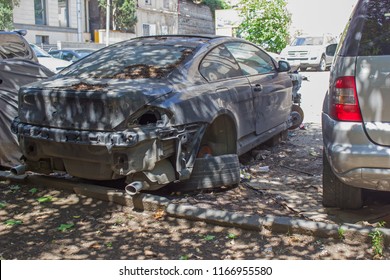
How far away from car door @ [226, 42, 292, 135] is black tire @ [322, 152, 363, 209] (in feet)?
5.58

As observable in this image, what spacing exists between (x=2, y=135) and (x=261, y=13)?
12215 mm

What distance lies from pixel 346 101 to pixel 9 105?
4074 mm

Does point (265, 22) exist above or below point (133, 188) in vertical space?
above

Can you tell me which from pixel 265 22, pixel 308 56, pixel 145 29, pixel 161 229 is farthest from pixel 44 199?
pixel 145 29

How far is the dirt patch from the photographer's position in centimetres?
353

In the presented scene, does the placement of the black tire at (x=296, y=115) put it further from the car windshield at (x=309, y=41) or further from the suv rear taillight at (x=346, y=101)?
the car windshield at (x=309, y=41)

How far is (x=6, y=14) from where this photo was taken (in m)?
26.3

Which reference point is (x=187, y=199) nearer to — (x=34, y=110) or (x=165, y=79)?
(x=165, y=79)

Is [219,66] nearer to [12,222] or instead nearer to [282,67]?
[282,67]

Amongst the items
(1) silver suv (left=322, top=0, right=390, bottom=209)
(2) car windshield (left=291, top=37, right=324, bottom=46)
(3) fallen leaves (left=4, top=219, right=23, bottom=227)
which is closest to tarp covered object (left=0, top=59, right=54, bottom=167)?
(3) fallen leaves (left=4, top=219, right=23, bottom=227)

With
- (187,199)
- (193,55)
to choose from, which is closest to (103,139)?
(187,199)

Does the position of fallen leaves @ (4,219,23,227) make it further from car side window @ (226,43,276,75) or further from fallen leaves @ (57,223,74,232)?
car side window @ (226,43,276,75)

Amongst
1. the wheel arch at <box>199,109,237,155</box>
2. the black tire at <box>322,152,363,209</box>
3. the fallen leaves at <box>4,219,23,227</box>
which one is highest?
the wheel arch at <box>199,109,237,155</box>

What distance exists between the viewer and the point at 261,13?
52.2 ft
